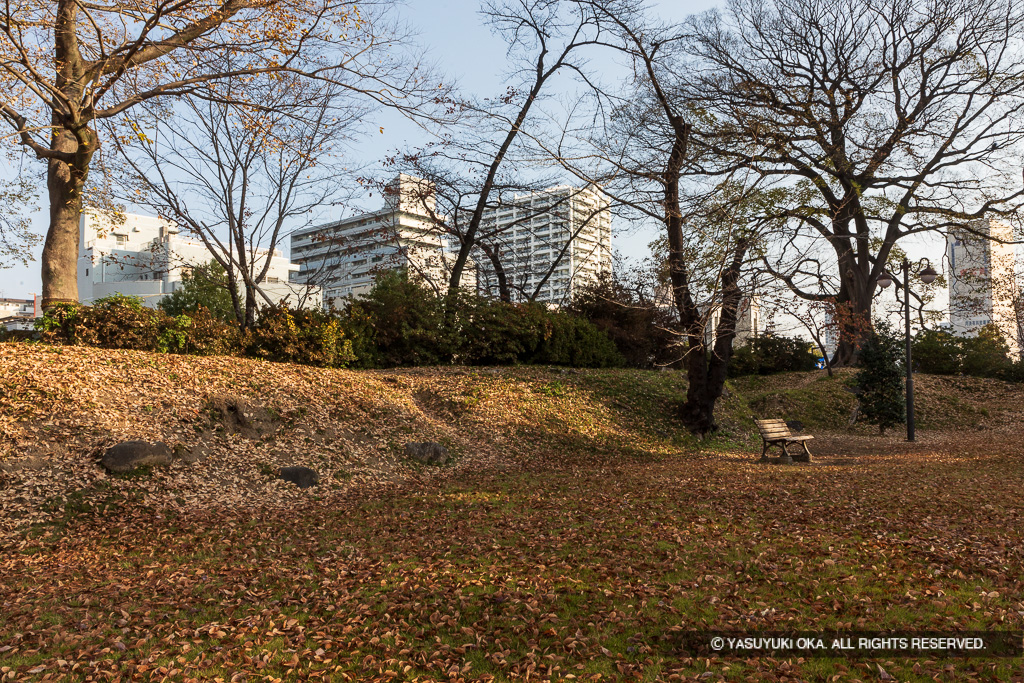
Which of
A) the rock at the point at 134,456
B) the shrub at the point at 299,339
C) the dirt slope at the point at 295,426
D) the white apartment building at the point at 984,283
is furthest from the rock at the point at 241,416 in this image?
the white apartment building at the point at 984,283

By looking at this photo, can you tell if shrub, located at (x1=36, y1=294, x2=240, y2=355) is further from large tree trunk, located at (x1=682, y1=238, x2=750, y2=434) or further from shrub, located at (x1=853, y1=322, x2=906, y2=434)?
shrub, located at (x1=853, y1=322, x2=906, y2=434)

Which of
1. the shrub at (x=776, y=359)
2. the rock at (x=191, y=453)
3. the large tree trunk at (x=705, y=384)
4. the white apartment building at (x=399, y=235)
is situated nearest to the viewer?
the rock at (x=191, y=453)

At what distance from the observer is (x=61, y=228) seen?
11773mm

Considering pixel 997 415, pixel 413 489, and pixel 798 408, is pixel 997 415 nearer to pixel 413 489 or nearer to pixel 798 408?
pixel 798 408

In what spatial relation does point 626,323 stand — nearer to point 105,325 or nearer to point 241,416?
point 241,416

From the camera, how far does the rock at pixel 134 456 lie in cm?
790

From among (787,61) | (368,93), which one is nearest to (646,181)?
(368,93)

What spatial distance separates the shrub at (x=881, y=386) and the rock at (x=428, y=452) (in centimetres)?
1206

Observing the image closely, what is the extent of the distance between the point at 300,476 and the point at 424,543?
3.30 meters

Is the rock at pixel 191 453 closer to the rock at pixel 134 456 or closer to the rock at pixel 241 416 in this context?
the rock at pixel 134 456

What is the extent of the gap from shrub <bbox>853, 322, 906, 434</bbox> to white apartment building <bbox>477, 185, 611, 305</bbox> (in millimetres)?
7536

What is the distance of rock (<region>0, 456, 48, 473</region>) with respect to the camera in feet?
24.0

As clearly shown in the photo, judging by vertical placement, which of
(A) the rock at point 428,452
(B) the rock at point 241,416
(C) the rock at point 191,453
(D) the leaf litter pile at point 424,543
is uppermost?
(B) the rock at point 241,416

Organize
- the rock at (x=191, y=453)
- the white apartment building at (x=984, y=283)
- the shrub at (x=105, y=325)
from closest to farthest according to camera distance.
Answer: the rock at (x=191, y=453) → the shrub at (x=105, y=325) → the white apartment building at (x=984, y=283)
